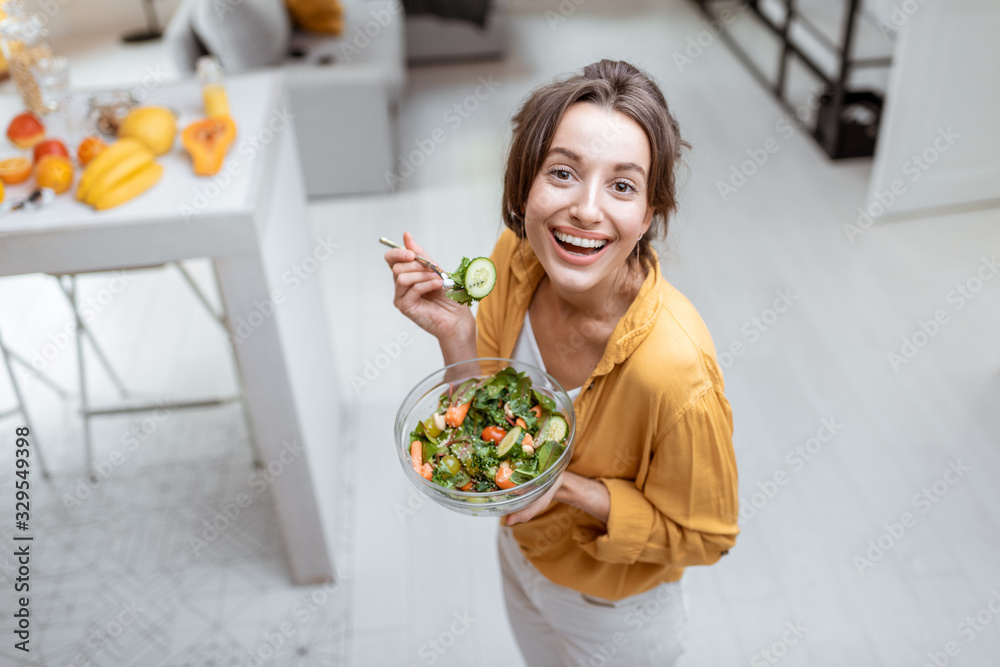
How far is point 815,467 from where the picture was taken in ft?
8.41

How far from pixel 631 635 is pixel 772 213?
2669mm

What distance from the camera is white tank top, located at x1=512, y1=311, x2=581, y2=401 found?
1.37 meters

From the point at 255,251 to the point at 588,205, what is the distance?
96 cm

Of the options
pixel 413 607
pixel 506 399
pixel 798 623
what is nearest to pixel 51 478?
pixel 413 607

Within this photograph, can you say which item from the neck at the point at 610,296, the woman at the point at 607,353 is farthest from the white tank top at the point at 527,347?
the neck at the point at 610,296

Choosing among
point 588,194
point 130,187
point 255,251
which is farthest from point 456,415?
point 130,187

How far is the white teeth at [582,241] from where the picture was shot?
1088 mm

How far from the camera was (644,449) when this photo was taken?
3.96 feet

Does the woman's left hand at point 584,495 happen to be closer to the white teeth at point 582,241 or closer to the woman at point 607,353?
the woman at point 607,353

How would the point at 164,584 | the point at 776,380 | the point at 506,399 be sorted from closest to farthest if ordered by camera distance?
the point at 506,399 → the point at 164,584 → the point at 776,380

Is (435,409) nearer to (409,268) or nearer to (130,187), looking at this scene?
(409,268)

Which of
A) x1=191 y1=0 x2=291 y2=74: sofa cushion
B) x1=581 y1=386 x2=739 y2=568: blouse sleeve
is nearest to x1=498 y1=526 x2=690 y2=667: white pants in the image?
x1=581 y1=386 x2=739 y2=568: blouse sleeve

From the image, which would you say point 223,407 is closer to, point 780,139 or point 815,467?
point 815,467

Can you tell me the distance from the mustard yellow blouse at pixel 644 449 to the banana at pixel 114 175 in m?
0.89
